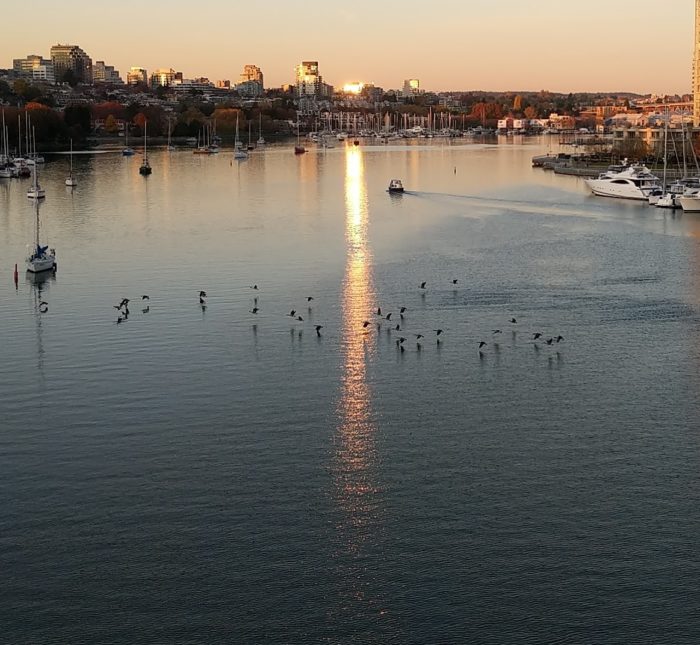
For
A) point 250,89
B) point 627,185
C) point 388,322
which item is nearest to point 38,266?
point 388,322

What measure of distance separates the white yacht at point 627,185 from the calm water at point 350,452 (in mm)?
14249

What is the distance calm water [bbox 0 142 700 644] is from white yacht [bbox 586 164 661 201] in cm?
1425

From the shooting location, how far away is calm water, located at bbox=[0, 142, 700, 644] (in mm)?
7875

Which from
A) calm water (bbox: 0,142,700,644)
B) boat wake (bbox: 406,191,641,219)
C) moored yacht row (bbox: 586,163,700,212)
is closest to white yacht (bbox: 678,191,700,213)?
moored yacht row (bbox: 586,163,700,212)

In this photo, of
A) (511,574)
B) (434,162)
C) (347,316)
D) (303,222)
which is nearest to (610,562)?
(511,574)

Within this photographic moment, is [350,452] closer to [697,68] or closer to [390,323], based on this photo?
[390,323]

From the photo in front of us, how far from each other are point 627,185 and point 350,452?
28.4 m

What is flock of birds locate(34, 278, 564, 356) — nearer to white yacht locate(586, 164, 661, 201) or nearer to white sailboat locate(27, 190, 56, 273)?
white sailboat locate(27, 190, 56, 273)

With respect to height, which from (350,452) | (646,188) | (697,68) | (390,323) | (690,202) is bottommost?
(350,452)

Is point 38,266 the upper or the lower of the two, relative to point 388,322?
upper

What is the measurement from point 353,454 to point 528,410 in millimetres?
2382

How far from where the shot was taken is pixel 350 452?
1068cm

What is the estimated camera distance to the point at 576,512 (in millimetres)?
9289

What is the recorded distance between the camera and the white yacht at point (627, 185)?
3615cm
